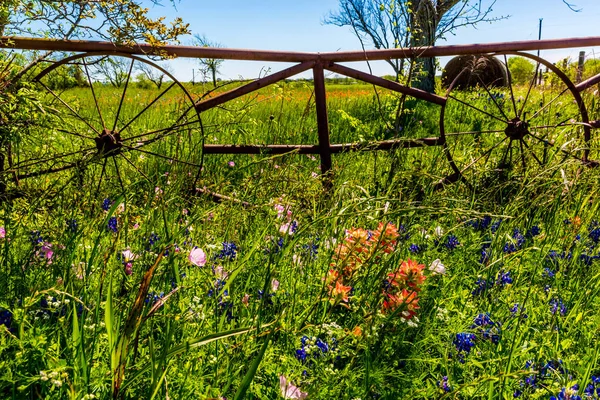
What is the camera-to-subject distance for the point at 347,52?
3658 millimetres

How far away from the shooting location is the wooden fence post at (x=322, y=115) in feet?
12.1

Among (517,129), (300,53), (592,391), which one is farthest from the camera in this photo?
(517,129)

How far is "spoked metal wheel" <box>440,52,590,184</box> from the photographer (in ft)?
10.1

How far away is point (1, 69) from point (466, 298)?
2.38 m

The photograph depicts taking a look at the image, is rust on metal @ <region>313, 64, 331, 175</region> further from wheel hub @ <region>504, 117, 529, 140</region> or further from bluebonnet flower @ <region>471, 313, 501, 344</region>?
bluebonnet flower @ <region>471, 313, 501, 344</region>

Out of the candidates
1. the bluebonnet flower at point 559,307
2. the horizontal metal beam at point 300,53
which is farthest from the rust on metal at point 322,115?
the bluebonnet flower at point 559,307

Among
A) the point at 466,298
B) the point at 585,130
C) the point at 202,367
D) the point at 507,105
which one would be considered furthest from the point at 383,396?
the point at 507,105

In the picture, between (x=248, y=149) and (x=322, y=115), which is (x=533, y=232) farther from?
(x=248, y=149)

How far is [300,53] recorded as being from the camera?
3.61 meters

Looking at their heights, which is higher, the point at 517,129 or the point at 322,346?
the point at 517,129

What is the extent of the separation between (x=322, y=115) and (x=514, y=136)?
157cm

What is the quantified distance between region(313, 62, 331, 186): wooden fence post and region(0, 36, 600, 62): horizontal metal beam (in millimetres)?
115

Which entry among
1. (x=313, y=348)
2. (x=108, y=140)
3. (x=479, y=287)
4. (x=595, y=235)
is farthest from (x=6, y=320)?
(x=595, y=235)

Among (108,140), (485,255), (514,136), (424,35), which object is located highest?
(424,35)
